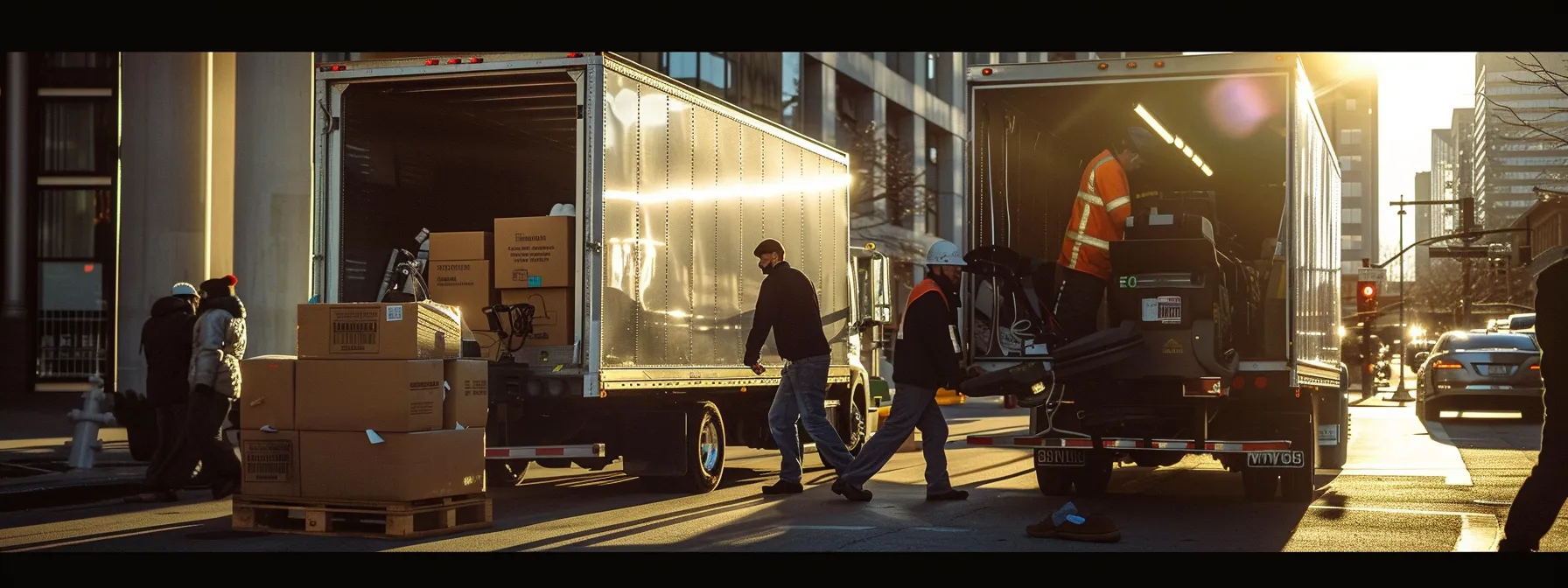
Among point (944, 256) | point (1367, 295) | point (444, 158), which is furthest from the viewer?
point (1367, 295)

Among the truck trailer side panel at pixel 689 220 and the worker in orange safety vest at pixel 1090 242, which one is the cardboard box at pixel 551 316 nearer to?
the truck trailer side panel at pixel 689 220

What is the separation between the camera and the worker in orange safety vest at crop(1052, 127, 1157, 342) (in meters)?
11.3

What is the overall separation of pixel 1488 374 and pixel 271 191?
54.7 ft

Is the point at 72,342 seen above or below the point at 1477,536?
above

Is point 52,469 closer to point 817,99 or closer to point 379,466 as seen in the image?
point 379,466

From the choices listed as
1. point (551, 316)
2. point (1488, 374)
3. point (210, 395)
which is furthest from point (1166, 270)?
point (1488, 374)

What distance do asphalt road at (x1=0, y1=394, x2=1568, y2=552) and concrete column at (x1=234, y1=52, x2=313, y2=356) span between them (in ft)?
21.1

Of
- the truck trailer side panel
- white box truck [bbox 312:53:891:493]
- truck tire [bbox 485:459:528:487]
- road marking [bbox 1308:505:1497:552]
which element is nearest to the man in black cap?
white box truck [bbox 312:53:891:493]

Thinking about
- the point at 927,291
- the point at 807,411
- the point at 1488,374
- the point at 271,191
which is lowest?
the point at 1488,374

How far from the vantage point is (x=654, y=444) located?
39.1 ft

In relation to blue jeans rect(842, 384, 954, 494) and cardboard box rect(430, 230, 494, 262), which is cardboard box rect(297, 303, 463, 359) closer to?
cardboard box rect(430, 230, 494, 262)
